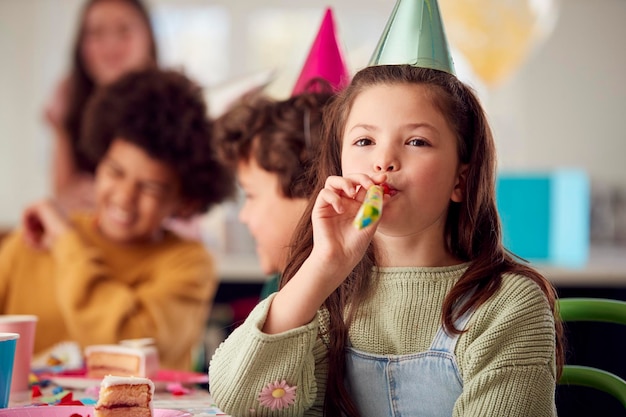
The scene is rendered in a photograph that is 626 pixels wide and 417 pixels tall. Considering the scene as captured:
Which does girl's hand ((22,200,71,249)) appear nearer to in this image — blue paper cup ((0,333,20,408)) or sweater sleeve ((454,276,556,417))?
blue paper cup ((0,333,20,408))

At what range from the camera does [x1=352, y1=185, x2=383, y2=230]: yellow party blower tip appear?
87 cm

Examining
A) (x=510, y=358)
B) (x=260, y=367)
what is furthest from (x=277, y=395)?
(x=510, y=358)

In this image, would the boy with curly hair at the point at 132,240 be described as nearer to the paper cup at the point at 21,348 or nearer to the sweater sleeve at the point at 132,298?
the sweater sleeve at the point at 132,298

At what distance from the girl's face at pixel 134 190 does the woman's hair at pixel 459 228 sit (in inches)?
38.2

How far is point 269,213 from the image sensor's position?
1.46 m

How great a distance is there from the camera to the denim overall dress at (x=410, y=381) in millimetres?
913

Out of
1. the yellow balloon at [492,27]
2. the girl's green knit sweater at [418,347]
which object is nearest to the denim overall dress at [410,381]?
the girl's green knit sweater at [418,347]

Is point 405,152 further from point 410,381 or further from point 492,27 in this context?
point 492,27

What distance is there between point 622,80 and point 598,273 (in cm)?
160

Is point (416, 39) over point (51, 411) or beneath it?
over

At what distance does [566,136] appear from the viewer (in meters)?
4.41

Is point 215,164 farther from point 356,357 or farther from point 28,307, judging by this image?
point 356,357

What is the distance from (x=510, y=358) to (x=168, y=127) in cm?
124

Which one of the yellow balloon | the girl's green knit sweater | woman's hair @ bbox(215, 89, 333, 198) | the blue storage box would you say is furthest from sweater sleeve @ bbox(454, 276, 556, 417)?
the blue storage box
